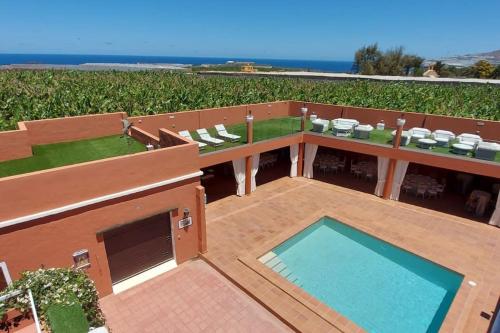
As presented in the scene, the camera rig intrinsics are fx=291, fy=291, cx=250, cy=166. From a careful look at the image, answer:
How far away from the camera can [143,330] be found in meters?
8.45

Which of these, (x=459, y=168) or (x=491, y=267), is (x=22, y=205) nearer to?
(x=491, y=267)

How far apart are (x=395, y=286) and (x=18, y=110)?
20.6 metres

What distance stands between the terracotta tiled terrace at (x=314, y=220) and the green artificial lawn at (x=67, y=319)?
16.2ft

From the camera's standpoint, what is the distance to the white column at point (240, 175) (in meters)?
16.2

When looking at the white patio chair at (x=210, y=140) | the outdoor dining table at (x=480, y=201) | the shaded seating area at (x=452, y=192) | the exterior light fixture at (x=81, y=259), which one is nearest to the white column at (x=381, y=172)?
the shaded seating area at (x=452, y=192)

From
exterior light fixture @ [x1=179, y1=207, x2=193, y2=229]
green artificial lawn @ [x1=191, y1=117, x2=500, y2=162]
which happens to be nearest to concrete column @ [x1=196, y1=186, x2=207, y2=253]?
exterior light fixture @ [x1=179, y1=207, x2=193, y2=229]

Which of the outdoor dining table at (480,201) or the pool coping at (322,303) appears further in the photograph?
the outdoor dining table at (480,201)

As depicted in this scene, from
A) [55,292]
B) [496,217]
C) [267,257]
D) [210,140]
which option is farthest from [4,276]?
[496,217]

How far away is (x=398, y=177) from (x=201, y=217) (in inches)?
448

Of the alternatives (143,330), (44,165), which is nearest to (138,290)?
(143,330)

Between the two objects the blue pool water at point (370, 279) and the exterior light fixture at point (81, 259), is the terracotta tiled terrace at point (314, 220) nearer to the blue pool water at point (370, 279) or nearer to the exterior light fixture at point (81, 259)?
the blue pool water at point (370, 279)

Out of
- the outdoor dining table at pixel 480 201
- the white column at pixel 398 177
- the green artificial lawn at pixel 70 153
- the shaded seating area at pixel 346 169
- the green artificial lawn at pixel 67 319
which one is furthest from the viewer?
the shaded seating area at pixel 346 169

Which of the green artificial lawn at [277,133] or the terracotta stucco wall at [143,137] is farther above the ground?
the terracotta stucco wall at [143,137]

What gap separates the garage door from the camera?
10227 mm
